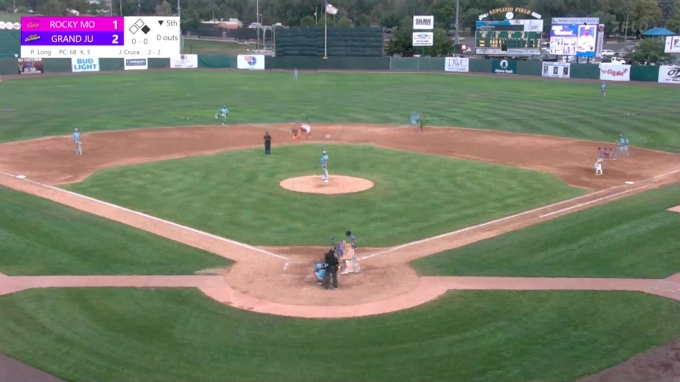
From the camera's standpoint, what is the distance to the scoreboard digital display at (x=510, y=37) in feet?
295

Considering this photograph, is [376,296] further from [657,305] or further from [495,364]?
[657,305]

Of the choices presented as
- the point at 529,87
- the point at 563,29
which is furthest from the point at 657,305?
the point at 563,29

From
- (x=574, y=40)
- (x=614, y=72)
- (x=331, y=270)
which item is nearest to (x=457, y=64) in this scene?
(x=574, y=40)

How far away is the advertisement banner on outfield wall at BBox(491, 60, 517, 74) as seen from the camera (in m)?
89.2

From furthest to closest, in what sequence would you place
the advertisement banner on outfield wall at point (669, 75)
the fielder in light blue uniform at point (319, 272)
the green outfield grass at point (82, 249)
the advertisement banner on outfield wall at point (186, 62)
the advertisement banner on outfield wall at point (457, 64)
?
the advertisement banner on outfield wall at point (186, 62) < the advertisement banner on outfield wall at point (457, 64) < the advertisement banner on outfield wall at point (669, 75) < the green outfield grass at point (82, 249) < the fielder in light blue uniform at point (319, 272)

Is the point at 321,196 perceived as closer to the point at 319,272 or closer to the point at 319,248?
the point at 319,248

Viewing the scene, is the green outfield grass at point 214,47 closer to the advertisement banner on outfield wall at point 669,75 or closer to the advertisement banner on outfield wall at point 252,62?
the advertisement banner on outfield wall at point 252,62

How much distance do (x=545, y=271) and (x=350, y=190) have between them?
37.5ft

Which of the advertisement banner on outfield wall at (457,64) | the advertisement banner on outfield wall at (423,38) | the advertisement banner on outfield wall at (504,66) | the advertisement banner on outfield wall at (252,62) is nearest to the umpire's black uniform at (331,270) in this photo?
the advertisement banner on outfield wall at (504,66)

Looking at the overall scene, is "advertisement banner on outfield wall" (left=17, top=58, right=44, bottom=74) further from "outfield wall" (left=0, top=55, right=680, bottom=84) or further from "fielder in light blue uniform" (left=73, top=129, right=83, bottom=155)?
"fielder in light blue uniform" (left=73, top=129, right=83, bottom=155)

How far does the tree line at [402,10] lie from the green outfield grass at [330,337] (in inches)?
4294

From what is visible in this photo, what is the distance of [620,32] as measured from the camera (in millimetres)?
138875

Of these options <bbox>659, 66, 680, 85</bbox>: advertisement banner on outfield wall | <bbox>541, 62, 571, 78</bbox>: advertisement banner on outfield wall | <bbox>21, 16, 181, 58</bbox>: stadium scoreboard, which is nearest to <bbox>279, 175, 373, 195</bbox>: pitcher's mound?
<bbox>21, 16, 181, 58</bbox>: stadium scoreboard

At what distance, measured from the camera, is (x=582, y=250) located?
21.9 metres
